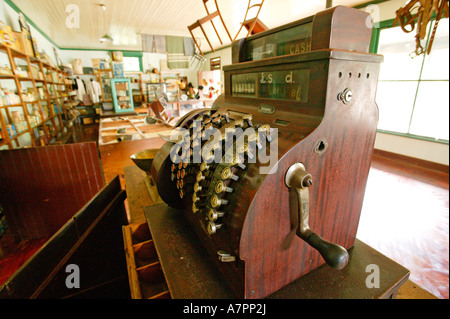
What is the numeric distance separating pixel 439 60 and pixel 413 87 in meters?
0.62

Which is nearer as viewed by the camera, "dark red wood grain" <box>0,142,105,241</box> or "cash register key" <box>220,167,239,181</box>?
"cash register key" <box>220,167,239,181</box>

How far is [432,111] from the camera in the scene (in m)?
5.15

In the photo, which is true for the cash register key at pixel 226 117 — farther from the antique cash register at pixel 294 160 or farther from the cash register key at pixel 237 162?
the cash register key at pixel 237 162

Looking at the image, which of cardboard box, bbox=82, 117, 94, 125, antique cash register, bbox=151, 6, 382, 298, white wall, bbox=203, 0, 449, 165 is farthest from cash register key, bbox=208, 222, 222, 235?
cardboard box, bbox=82, 117, 94, 125

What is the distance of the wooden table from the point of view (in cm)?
72

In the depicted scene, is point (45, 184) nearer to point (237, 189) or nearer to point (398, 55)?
point (237, 189)

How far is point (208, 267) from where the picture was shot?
2.64 ft

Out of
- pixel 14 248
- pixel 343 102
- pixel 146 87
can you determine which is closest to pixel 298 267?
pixel 343 102

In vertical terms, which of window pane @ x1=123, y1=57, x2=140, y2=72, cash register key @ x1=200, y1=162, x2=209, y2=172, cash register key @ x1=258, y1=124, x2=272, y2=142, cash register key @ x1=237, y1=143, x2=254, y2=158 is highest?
window pane @ x1=123, y1=57, x2=140, y2=72

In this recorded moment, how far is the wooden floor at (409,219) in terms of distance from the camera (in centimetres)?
228

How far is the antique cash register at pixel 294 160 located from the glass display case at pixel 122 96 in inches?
315

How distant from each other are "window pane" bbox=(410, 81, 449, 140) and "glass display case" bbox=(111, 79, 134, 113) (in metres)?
8.22
